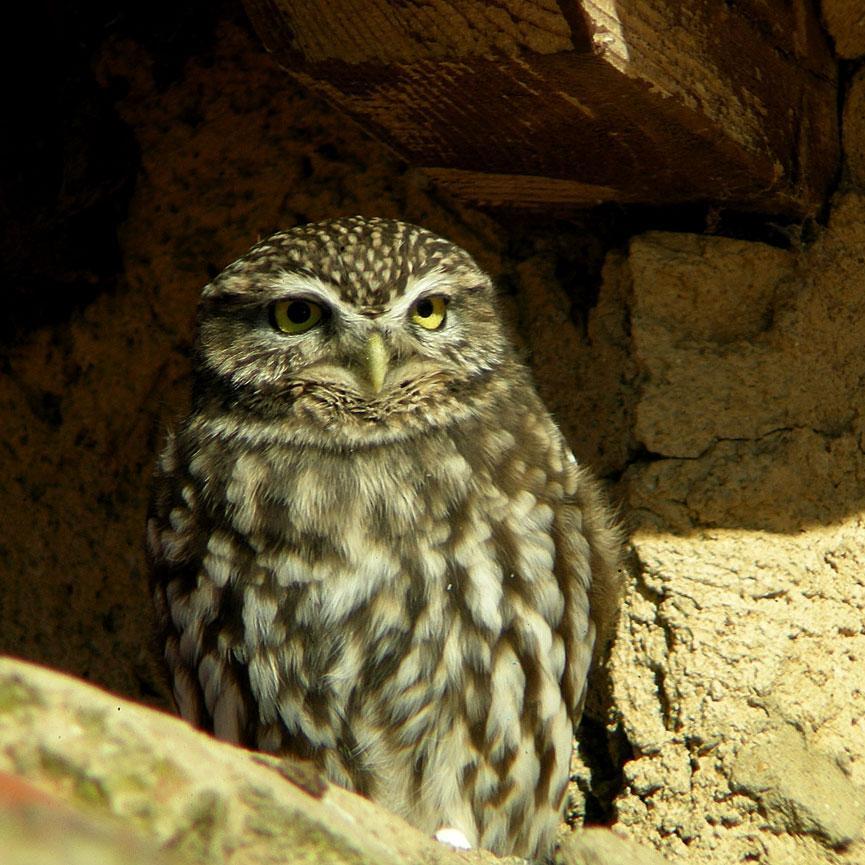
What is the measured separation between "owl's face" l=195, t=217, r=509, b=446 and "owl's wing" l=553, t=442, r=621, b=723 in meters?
0.32

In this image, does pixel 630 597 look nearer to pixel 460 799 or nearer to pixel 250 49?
pixel 460 799

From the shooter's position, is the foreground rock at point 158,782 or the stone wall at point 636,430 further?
the stone wall at point 636,430

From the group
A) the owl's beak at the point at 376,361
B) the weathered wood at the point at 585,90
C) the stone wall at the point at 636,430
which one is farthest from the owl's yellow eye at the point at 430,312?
the stone wall at the point at 636,430

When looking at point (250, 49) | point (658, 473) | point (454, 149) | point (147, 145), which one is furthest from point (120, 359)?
point (658, 473)

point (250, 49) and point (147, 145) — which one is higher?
point (250, 49)

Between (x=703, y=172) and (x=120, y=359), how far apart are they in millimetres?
1722

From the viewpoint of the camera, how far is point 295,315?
2840 mm

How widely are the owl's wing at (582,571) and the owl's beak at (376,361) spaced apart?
19.8 inches

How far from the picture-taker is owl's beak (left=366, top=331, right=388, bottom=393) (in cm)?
272

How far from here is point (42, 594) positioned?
3795mm

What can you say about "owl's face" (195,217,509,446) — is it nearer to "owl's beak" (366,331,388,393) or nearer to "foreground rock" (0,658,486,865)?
"owl's beak" (366,331,388,393)

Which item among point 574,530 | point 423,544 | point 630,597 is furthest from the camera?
point 630,597

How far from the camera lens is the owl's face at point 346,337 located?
2.79 m

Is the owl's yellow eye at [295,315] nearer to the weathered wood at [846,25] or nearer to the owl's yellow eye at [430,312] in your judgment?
the owl's yellow eye at [430,312]
